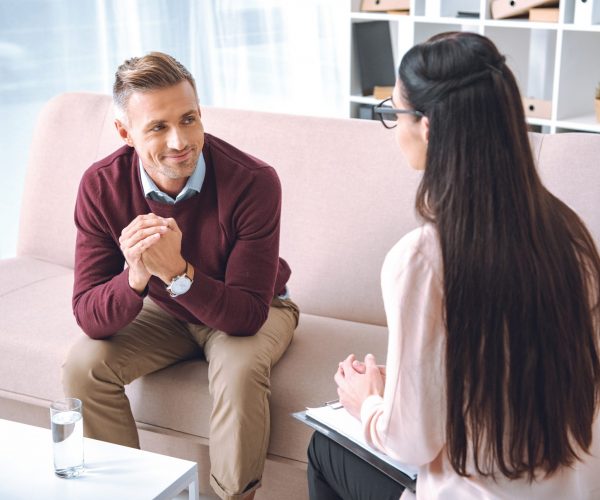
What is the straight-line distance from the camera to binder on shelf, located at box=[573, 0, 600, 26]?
9.80 ft

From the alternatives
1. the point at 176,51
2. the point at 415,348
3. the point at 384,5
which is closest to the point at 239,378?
the point at 415,348

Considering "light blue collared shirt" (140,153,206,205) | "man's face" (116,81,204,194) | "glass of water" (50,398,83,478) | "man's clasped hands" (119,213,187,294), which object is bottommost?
"glass of water" (50,398,83,478)

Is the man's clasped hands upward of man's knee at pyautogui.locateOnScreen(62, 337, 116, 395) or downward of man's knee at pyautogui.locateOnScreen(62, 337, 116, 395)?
upward

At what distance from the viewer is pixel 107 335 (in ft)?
6.40

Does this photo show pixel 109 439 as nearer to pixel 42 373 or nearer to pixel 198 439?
pixel 198 439

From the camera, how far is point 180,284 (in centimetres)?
181

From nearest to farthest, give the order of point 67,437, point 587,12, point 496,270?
point 496,270
point 67,437
point 587,12

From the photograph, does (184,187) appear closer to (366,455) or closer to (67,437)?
(67,437)

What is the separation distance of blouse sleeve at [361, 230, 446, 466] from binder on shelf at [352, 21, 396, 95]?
274cm

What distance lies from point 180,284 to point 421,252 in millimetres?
799

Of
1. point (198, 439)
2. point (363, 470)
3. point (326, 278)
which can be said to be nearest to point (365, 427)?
point (363, 470)

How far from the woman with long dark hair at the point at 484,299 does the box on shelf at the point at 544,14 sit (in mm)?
2155

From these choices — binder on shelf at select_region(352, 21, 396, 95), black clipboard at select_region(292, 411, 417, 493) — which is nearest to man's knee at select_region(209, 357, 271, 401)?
black clipboard at select_region(292, 411, 417, 493)

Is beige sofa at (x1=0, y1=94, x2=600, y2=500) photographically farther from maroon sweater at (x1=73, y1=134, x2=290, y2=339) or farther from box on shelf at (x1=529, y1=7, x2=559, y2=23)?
box on shelf at (x1=529, y1=7, x2=559, y2=23)
